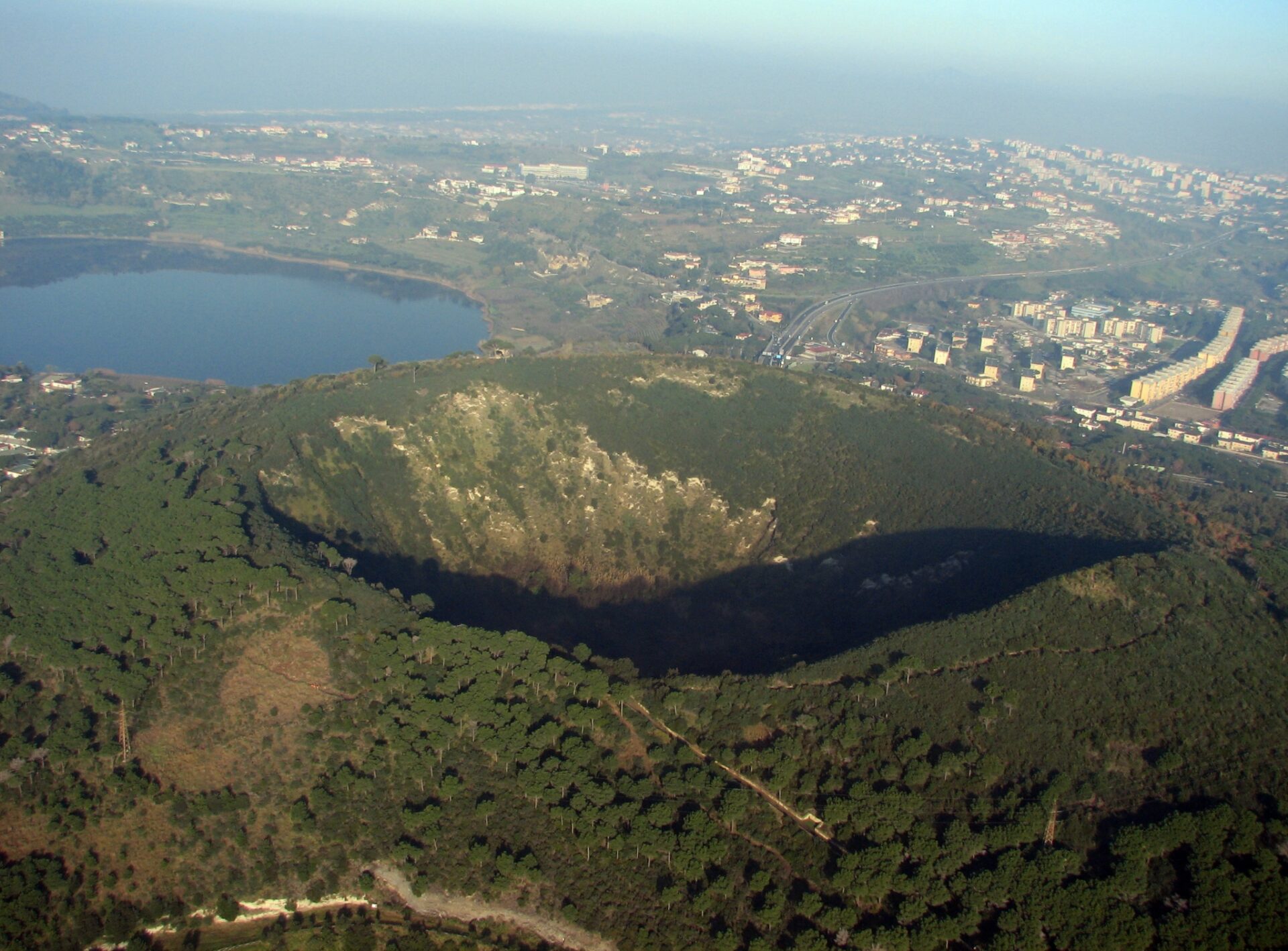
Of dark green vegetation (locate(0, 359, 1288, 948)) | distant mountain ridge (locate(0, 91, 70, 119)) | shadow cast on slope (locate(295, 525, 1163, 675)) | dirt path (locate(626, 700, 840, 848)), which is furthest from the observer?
distant mountain ridge (locate(0, 91, 70, 119))

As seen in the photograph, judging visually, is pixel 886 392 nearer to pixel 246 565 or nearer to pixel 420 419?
pixel 420 419

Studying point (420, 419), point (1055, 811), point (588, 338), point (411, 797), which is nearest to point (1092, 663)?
point (1055, 811)

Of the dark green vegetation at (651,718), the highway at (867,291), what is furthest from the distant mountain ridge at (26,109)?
the dark green vegetation at (651,718)

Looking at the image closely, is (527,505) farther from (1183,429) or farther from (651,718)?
(1183,429)

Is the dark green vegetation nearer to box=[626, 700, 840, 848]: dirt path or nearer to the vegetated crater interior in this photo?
box=[626, 700, 840, 848]: dirt path

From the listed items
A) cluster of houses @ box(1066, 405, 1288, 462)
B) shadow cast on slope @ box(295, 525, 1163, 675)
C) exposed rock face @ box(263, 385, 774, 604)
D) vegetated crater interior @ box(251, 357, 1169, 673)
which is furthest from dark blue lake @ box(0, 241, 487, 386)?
cluster of houses @ box(1066, 405, 1288, 462)
